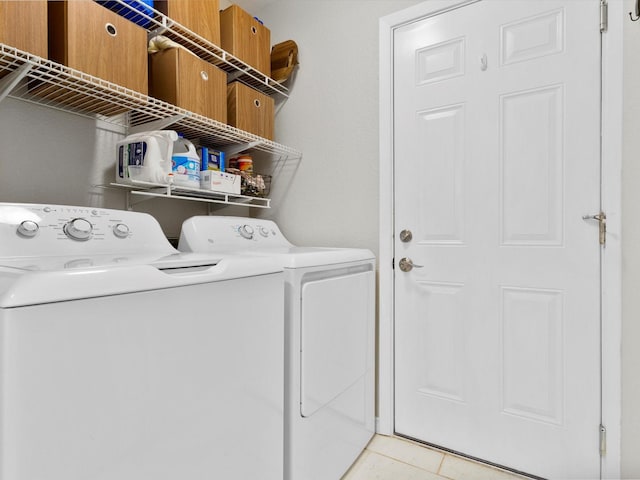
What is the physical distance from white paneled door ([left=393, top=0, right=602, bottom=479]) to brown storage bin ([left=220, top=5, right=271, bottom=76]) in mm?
732

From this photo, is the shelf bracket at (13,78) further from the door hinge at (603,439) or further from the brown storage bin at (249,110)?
the door hinge at (603,439)

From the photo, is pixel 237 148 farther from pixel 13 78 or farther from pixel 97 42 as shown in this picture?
pixel 13 78

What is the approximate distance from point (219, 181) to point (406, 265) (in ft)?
3.37

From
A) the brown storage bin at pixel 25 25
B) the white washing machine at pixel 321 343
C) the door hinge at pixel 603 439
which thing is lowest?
the door hinge at pixel 603 439

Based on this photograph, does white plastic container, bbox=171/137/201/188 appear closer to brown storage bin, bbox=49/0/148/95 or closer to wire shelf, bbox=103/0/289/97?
brown storage bin, bbox=49/0/148/95

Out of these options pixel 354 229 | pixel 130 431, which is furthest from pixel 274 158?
pixel 130 431

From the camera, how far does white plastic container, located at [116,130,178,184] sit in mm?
1499

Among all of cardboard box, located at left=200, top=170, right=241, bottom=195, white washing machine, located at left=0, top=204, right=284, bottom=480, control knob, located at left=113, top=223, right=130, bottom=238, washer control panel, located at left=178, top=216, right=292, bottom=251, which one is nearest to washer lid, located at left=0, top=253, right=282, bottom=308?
white washing machine, located at left=0, top=204, right=284, bottom=480

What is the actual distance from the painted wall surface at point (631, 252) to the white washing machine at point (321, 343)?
1.01 meters

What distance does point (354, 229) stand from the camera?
203 centimetres

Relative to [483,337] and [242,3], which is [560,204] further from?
[242,3]

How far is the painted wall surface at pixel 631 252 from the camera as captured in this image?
4.52 feet

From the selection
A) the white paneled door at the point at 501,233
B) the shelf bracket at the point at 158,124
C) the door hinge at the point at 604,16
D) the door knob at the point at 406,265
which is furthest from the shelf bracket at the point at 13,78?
the door hinge at the point at 604,16

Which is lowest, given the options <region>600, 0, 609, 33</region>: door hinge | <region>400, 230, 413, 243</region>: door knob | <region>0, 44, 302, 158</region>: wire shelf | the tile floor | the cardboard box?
the tile floor
